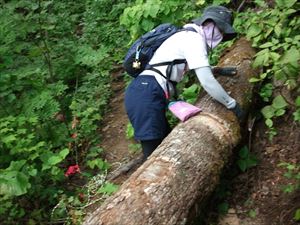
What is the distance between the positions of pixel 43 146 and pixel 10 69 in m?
1.42

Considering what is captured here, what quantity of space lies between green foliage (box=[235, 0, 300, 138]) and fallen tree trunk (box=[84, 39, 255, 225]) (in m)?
0.43

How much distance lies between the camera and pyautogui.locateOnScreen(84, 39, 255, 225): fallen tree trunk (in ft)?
9.55

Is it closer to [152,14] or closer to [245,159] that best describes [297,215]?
[245,159]

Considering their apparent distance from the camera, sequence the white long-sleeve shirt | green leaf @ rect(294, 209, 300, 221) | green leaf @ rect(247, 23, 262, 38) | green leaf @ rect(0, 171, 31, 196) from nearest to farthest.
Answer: green leaf @ rect(294, 209, 300, 221) → green leaf @ rect(0, 171, 31, 196) → the white long-sleeve shirt → green leaf @ rect(247, 23, 262, 38)

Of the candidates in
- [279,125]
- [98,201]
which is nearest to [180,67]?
[279,125]

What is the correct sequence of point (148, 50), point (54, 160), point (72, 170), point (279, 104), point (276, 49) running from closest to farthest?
point (279, 104) < point (148, 50) < point (54, 160) < point (276, 49) < point (72, 170)

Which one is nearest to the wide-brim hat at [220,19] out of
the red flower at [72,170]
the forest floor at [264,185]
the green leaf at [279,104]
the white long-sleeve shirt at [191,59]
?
the white long-sleeve shirt at [191,59]

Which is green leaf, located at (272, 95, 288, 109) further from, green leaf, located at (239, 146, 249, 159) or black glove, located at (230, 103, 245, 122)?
green leaf, located at (239, 146, 249, 159)

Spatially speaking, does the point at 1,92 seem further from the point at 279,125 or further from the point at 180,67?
the point at 279,125

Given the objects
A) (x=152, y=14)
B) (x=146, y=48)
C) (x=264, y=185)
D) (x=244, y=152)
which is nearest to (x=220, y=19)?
(x=146, y=48)

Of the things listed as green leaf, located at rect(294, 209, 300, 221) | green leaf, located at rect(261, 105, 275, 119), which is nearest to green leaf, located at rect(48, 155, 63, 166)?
green leaf, located at rect(261, 105, 275, 119)

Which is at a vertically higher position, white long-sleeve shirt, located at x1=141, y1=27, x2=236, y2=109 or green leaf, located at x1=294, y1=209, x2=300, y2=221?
white long-sleeve shirt, located at x1=141, y1=27, x2=236, y2=109

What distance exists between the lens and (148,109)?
4.00m

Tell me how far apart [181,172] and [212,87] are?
3.23 feet
